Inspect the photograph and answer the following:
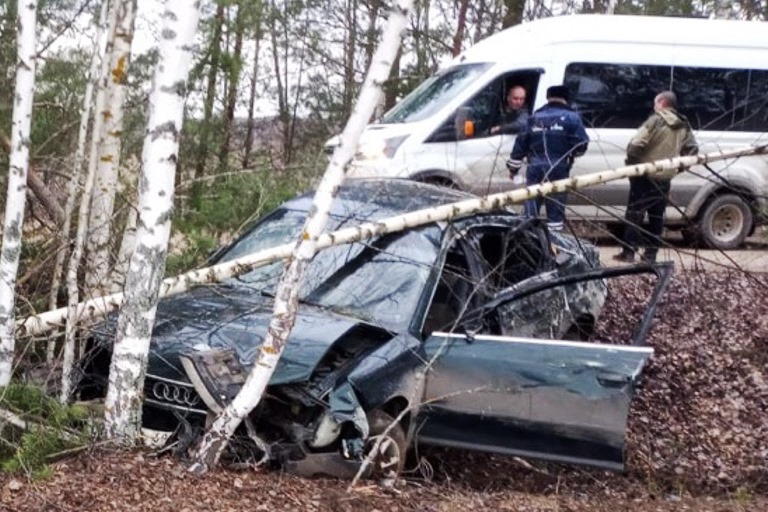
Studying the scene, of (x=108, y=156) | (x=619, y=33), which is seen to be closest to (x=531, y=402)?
(x=108, y=156)

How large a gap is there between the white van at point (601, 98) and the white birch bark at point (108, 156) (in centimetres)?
388

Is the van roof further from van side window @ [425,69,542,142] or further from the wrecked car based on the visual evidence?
the wrecked car

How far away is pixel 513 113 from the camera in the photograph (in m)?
10.5

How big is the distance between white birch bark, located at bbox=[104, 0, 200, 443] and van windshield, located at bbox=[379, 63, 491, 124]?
20.2ft

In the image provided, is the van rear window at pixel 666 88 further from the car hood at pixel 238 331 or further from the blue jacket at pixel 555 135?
the car hood at pixel 238 331

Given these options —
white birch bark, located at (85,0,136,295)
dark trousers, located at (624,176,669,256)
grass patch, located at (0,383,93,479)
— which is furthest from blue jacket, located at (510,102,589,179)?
grass patch, located at (0,383,93,479)

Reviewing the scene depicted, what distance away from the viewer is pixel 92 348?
528cm

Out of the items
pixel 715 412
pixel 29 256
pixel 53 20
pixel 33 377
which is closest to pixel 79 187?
pixel 29 256

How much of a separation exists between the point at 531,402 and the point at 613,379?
0.47 meters

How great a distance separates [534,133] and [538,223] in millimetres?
2186

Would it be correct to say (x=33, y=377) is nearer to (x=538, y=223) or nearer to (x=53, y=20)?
(x=538, y=223)

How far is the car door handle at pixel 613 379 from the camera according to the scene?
5.03 meters

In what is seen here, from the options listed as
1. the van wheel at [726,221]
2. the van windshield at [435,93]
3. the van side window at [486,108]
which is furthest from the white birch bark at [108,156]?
the van wheel at [726,221]

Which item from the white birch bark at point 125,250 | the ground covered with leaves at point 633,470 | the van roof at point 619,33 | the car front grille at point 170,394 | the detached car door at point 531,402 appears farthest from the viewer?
the van roof at point 619,33
